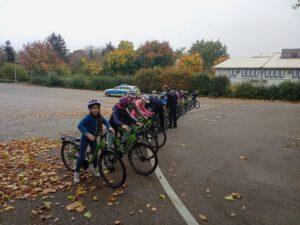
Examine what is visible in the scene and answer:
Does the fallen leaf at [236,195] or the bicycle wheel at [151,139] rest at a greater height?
the bicycle wheel at [151,139]

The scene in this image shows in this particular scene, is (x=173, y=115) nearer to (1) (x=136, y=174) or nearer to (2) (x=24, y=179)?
(1) (x=136, y=174)

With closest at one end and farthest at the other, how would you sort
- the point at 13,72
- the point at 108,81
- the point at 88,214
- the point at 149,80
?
the point at 88,214
the point at 149,80
the point at 108,81
the point at 13,72

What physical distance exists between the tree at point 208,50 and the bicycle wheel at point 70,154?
8429cm

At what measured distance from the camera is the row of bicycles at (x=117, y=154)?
593 centimetres

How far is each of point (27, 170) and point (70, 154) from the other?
1168mm

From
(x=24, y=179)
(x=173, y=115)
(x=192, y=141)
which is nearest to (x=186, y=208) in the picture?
(x=24, y=179)

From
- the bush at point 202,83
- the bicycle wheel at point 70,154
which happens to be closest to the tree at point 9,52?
the bush at point 202,83

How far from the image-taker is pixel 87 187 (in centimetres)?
581

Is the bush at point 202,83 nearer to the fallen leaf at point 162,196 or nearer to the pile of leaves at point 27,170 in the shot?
the pile of leaves at point 27,170

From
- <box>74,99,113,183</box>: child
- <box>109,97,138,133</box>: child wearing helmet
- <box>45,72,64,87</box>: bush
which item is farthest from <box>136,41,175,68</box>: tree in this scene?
<box>74,99,113,183</box>: child

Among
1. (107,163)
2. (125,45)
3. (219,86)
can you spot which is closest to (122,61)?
(125,45)

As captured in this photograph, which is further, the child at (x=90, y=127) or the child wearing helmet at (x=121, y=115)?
the child wearing helmet at (x=121, y=115)

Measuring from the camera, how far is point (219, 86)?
34.8 m

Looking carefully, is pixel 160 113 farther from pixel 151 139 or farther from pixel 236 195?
pixel 236 195
